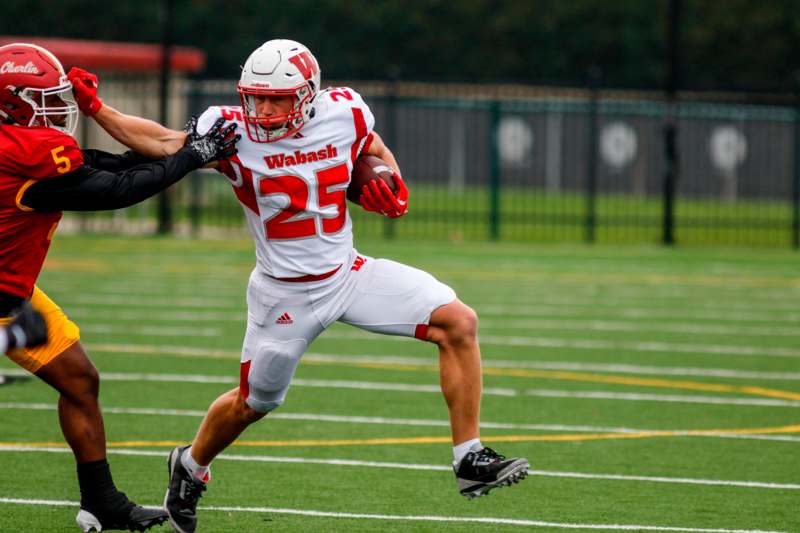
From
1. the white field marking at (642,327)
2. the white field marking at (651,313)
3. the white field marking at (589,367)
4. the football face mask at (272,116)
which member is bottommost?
the white field marking at (589,367)

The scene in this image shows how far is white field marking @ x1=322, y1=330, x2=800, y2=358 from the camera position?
11828 mm

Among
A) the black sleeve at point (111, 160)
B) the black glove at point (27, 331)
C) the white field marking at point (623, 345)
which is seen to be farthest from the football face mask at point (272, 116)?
the white field marking at point (623, 345)

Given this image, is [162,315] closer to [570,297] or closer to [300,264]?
[570,297]

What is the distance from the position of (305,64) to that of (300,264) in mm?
857

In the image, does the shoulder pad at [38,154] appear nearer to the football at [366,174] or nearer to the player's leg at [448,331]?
the football at [366,174]

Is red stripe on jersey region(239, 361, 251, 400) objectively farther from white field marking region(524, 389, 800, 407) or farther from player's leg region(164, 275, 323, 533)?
white field marking region(524, 389, 800, 407)

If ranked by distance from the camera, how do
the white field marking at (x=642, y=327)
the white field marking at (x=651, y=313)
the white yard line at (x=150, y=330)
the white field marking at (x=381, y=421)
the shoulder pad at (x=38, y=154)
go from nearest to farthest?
the shoulder pad at (x=38, y=154) < the white field marking at (x=381, y=421) < the white yard line at (x=150, y=330) < the white field marking at (x=642, y=327) < the white field marking at (x=651, y=313)

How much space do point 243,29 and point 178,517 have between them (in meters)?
40.8

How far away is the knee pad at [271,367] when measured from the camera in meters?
6.28

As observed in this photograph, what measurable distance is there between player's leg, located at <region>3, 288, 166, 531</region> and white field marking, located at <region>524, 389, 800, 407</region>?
13.8 feet

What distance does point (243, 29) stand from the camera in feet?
151

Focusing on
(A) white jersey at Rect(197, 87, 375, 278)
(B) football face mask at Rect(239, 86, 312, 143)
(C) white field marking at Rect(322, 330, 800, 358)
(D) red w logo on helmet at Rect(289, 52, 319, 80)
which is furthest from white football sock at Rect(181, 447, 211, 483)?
(C) white field marking at Rect(322, 330, 800, 358)

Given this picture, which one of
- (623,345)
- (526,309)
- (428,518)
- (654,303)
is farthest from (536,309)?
(428,518)

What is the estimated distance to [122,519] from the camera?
6.16 m
